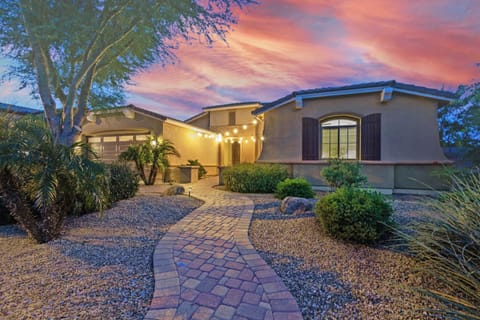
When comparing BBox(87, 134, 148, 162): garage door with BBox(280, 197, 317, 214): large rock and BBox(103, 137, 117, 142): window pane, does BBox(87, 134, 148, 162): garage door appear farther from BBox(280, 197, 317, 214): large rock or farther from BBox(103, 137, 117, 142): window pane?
BBox(280, 197, 317, 214): large rock

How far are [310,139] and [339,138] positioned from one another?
116 cm

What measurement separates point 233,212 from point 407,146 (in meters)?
7.04

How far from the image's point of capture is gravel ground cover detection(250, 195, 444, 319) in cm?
194

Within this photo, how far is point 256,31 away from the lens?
6.79m

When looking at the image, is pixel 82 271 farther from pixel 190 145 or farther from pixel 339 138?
pixel 190 145

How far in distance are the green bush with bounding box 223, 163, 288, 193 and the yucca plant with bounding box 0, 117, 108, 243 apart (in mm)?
5229

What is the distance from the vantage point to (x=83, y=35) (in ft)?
16.5

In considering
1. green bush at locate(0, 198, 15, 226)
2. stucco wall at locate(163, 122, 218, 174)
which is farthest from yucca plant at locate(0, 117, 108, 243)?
stucco wall at locate(163, 122, 218, 174)

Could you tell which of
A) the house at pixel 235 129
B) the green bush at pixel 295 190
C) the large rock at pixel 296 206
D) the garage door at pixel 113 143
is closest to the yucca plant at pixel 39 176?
the large rock at pixel 296 206

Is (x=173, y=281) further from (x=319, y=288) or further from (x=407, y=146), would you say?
(x=407, y=146)

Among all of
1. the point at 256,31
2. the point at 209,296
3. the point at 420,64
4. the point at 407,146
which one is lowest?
the point at 209,296

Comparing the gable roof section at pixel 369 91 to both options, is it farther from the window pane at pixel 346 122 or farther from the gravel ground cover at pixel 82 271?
the gravel ground cover at pixel 82 271

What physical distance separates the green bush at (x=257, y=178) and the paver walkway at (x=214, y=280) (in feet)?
13.1

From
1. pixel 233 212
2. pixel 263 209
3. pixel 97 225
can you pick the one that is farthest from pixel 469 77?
pixel 97 225
